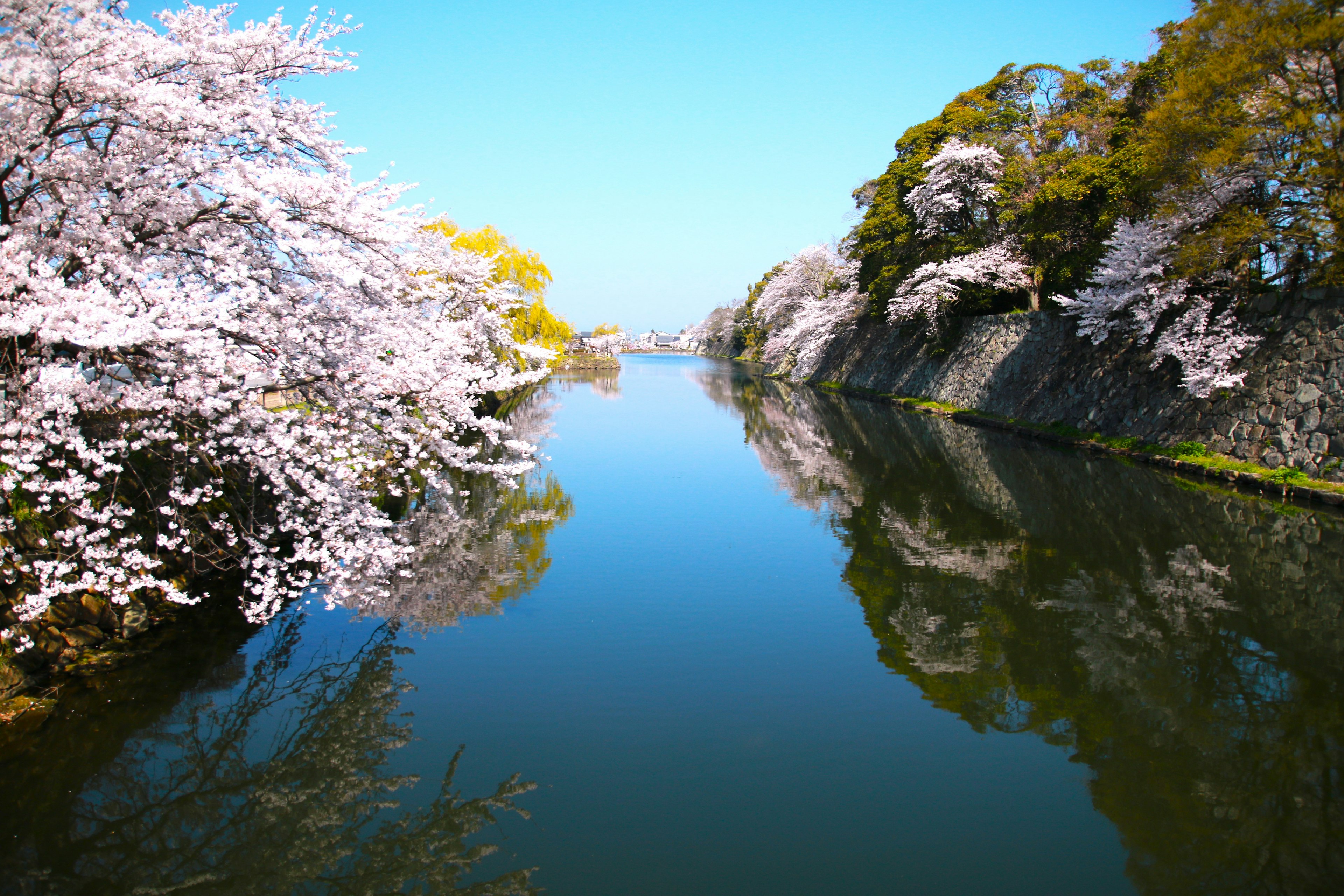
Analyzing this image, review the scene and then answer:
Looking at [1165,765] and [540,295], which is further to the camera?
[540,295]

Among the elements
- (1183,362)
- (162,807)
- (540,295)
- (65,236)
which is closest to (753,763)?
(162,807)

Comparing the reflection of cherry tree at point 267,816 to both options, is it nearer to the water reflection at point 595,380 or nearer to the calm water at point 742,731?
the calm water at point 742,731

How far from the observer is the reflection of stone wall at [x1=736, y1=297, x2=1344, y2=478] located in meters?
12.7

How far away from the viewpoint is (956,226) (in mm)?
27562

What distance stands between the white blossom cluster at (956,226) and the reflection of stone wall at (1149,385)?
5.21ft

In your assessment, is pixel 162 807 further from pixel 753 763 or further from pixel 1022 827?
pixel 1022 827

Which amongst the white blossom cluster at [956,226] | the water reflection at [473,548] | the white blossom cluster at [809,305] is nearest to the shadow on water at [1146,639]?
the water reflection at [473,548]

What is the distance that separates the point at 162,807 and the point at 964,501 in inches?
456

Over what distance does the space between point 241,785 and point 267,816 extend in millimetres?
433

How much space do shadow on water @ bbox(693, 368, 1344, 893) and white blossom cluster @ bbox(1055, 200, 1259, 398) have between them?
2.23 metres

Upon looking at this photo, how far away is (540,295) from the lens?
30.1 m

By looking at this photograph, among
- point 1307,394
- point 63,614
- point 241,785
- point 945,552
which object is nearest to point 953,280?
point 1307,394

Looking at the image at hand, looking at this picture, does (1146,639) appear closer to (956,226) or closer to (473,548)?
(473,548)

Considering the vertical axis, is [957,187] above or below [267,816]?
above
